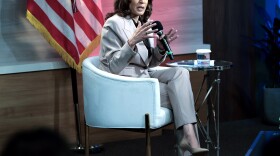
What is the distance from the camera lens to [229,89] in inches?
208

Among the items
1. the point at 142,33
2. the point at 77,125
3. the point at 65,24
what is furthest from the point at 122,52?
the point at 77,125

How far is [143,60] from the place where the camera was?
3.30 metres

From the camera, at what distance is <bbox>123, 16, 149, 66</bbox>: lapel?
3.25 m

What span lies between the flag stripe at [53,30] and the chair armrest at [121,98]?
2.54 feet

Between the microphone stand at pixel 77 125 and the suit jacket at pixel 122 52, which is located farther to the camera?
the microphone stand at pixel 77 125

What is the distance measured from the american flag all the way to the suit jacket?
2.40ft

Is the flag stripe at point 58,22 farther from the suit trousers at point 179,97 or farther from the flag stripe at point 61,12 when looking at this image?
the suit trousers at point 179,97

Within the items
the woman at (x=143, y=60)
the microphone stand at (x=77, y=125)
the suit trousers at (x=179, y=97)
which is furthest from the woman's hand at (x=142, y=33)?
the microphone stand at (x=77, y=125)

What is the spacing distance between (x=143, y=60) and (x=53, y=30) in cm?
100

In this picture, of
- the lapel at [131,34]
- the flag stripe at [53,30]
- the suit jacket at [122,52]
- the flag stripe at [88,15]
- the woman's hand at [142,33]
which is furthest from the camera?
the flag stripe at [88,15]

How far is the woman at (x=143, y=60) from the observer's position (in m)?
3.06

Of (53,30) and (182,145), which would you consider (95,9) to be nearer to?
(53,30)

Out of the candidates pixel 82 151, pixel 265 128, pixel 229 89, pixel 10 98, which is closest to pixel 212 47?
pixel 229 89

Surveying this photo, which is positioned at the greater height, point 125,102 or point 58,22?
point 58,22
